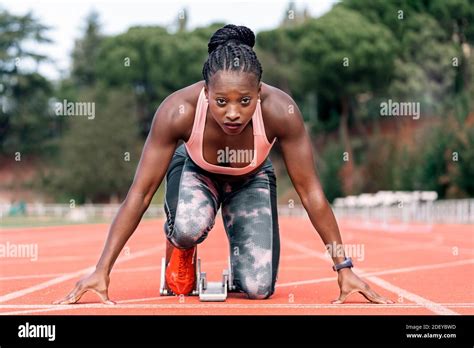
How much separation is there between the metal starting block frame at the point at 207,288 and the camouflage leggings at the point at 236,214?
120 millimetres

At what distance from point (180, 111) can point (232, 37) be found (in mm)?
777

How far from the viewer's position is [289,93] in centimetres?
6956

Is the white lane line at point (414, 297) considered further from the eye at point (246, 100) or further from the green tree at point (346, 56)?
the green tree at point (346, 56)

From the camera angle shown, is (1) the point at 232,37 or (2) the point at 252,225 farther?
(2) the point at 252,225

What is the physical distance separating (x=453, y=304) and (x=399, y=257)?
6.66m

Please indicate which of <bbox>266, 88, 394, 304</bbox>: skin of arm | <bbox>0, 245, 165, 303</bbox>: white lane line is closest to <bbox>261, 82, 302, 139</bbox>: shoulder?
<bbox>266, 88, 394, 304</bbox>: skin of arm

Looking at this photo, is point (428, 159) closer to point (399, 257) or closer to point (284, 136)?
point (399, 257)

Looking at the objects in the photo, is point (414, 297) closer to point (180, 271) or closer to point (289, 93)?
point (180, 271)

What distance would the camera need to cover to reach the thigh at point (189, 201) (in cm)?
692

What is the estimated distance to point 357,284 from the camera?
6496mm

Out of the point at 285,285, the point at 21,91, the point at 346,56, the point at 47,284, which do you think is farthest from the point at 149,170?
the point at 21,91

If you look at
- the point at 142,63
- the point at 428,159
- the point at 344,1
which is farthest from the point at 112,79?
the point at 428,159

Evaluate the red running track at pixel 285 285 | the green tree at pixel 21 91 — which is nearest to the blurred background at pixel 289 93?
the green tree at pixel 21 91
